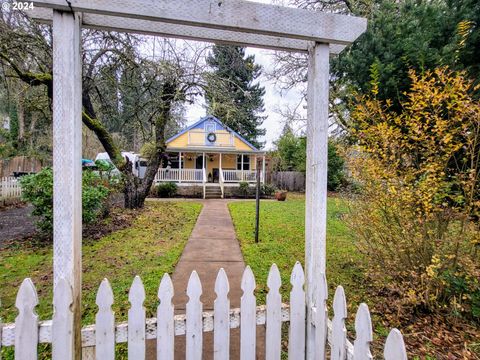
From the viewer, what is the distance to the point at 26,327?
4.71ft

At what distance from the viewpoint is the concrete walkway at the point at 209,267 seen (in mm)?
2158

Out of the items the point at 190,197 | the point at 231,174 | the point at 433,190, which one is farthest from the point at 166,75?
the point at 231,174

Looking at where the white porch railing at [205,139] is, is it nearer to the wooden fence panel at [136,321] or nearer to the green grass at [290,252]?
the green grass at [290,252]

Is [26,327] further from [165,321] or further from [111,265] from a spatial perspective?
[111,265]

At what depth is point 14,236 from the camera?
18.5ft

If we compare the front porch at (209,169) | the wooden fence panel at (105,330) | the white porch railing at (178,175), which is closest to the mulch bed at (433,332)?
the wooden fence panel at (105,330)

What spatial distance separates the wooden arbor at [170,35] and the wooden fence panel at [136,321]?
0.29 m

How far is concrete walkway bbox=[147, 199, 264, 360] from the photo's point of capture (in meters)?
2.16

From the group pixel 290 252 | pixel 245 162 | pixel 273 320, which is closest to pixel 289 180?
pixel 245 162

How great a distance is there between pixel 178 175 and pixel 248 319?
15066 mm

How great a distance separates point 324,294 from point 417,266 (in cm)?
162

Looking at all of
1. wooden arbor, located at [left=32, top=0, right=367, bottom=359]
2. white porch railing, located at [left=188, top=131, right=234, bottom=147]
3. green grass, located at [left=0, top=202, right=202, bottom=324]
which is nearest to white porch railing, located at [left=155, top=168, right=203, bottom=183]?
white porch railing, located at [left=188, top=131, right=234, bottom=147]

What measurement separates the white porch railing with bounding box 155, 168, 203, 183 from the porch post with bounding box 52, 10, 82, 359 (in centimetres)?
1487

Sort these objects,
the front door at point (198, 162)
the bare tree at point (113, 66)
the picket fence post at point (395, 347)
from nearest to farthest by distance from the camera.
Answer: the picket fence post at point (395, 347)
the bare tree at point (113, 66)
the front door at point (198, 162)
